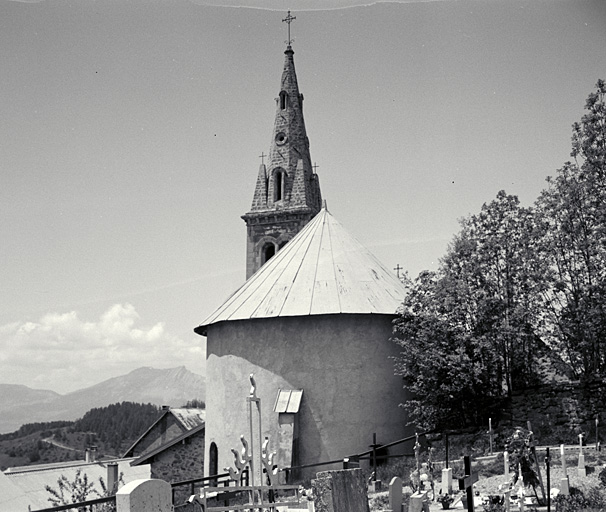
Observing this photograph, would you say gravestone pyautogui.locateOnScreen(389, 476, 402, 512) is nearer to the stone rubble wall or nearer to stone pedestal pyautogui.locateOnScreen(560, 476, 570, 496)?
stone pedestal pyautogui.locateOnScreen(560, 476, 570, 496)

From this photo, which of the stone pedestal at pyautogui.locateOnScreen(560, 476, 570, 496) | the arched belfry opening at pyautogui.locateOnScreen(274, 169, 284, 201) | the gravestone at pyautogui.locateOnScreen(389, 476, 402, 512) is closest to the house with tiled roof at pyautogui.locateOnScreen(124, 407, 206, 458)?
the arched belfry opening at pyautogui.locateOnScreen(274, 169, 284, 201)

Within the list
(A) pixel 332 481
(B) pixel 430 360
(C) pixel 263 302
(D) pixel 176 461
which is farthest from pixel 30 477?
(A) pixel 332 481

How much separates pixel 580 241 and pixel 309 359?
9.98m

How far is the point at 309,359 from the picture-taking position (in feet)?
87.0

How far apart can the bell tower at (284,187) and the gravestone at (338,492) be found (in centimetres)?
3818

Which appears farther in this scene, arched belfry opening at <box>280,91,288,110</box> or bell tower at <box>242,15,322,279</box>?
arched belfry opening at <box>280,91,288,110</box>

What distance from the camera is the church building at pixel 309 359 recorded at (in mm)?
26047

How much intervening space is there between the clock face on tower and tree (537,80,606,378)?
26.5 m

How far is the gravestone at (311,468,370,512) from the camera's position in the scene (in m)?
10.1

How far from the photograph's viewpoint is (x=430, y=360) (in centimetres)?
2522

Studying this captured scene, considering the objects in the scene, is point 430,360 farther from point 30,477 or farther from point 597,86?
point 30,477

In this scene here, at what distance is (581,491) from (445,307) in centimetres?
1142

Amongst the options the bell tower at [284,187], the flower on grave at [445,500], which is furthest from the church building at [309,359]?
the bell tower at [284,187]

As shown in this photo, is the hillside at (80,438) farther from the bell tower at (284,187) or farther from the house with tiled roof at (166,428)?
the bell tower at (284,187)
